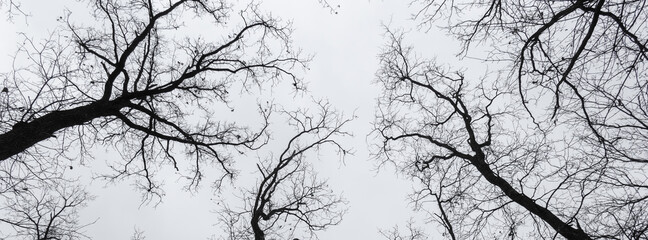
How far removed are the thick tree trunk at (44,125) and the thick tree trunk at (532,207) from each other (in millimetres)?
7107

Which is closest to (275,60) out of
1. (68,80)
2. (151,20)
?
(151,20)

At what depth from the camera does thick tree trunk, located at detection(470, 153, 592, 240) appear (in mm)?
6148

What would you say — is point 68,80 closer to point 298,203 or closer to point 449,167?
point 298,203

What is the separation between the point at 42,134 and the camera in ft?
19.8

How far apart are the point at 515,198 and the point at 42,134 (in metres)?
8.06

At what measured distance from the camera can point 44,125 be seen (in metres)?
6.08

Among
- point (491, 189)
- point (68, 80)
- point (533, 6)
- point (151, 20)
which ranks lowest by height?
point (533, 6)

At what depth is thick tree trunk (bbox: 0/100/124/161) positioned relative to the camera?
5797mm

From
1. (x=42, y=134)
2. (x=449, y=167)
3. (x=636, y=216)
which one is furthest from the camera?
(x=449, y=167)

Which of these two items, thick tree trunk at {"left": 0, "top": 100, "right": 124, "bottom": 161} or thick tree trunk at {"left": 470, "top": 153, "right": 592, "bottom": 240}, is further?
thick tree trunk at {"left": 470, "top": 153, "right": 592, "bottom": 240}

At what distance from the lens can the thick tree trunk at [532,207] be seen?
615 cm

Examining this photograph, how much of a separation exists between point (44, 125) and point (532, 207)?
8.20m

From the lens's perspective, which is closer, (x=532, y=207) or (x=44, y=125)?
(x=44, y=125)

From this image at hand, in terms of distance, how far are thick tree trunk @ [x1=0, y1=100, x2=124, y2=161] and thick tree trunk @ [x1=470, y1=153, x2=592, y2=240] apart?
23.3ft
